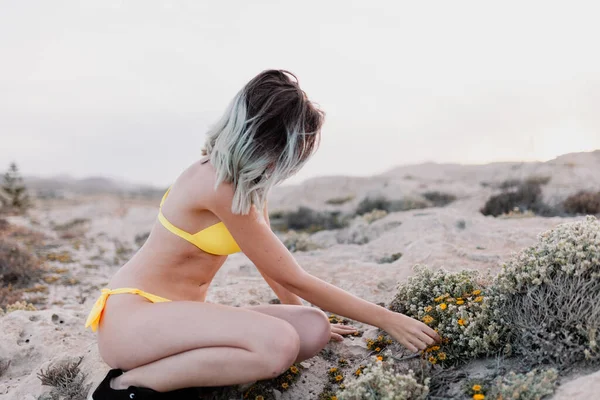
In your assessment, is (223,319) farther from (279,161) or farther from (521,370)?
(521,370)

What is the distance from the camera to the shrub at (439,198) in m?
12.8

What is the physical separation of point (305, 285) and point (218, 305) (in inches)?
19.7

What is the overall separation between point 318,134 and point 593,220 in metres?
1.80

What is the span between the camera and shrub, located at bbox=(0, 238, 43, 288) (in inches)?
281

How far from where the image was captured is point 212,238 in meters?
2.98

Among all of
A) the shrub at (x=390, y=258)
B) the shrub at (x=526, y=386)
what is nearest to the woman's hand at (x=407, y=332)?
the shrub at (x=526, y=386)

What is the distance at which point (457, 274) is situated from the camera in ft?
12.1

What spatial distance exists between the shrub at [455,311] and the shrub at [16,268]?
18.2 ft

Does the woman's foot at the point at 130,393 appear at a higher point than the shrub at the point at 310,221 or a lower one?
higher

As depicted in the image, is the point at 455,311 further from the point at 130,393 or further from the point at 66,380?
the point at 66,380

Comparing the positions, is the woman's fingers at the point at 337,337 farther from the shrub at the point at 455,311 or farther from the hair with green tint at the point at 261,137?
the hair with green tint at the point at 261,137

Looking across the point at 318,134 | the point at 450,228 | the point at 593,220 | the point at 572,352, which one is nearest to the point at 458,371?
the point at 572,352

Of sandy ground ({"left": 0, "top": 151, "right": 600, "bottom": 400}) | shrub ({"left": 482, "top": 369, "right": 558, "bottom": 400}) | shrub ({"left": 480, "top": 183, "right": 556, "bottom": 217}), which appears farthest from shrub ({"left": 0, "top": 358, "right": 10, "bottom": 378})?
shrub ({"left": 480, "top": 183, "right": 556, "bottom": 217})

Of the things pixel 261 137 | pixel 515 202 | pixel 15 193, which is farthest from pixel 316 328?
pixel 15 193
